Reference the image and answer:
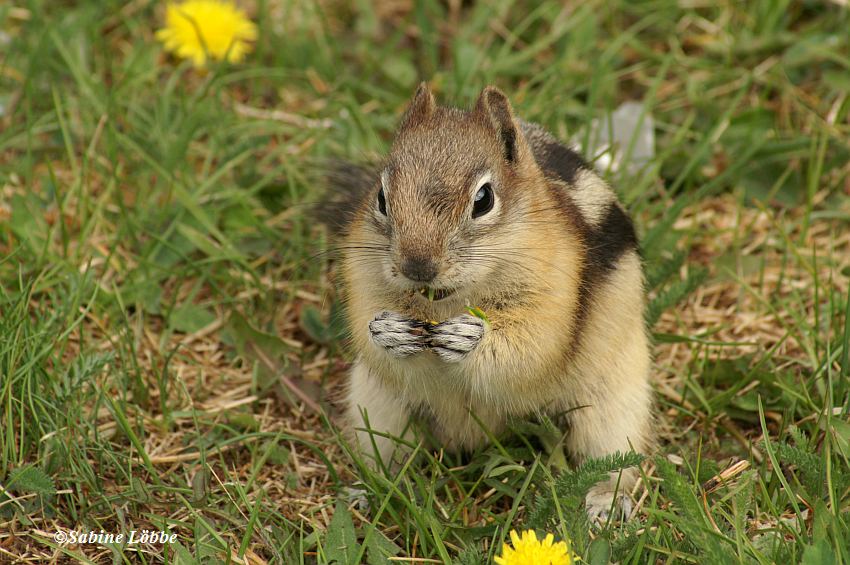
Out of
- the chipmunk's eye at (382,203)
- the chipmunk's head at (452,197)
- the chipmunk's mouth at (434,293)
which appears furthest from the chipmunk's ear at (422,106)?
the chipmunk's mouth at (434,293)

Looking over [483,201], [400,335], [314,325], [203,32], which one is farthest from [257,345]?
[203,32]

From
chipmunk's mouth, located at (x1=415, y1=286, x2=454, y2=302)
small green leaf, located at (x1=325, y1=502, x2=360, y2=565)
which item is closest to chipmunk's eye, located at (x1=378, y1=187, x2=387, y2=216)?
chipmunk's mouth, located at (x1=415, y1=286, x2=454, y2=302)

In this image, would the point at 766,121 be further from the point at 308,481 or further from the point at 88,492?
the point at 88,492

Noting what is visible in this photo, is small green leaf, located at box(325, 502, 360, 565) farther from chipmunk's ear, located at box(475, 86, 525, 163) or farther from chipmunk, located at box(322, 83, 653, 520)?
chipmunk's ear, located at box(475, 86, 525, 163)

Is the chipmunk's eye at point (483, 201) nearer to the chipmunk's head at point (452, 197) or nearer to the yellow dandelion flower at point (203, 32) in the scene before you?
the chipmunk's head at point (452, 197)

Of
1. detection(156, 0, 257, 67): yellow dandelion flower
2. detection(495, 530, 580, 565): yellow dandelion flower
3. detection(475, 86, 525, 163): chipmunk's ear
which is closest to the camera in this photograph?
detection(495, 530, 580, 565): yellow dandelion flower

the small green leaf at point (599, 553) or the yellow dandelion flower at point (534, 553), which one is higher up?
the yellow dandelion flower at point (534, 553)

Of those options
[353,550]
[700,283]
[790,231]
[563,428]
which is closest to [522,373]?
[563,428]

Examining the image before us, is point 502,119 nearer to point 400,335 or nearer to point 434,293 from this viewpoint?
point 434,293
